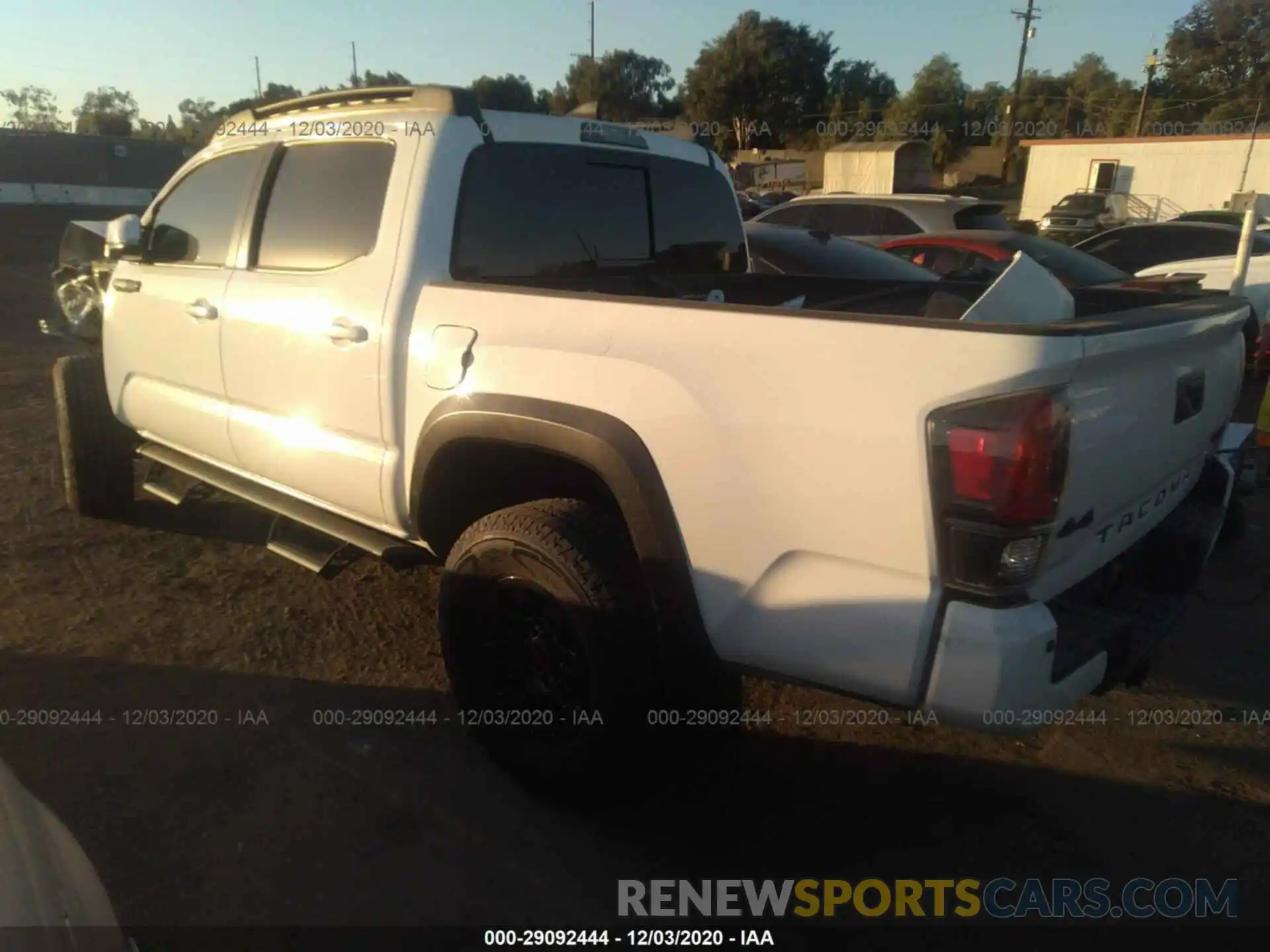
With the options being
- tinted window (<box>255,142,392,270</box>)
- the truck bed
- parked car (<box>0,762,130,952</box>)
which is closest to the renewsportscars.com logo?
parked car (<box>0,762,130,952</box>)

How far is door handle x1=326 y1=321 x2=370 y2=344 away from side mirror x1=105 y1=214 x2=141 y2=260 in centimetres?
182

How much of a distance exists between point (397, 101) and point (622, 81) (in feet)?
183

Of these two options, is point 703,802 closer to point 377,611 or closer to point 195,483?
point 377,611

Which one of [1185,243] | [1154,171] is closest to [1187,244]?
[1185,243]

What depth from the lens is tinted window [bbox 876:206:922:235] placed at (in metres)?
10.9

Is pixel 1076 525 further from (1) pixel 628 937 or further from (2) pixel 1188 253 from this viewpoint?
(2) pixel 1188 253

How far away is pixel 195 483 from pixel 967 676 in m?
3.71

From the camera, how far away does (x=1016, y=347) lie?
1838 mm

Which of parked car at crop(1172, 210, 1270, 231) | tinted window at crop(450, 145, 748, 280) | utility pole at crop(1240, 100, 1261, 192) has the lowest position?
parked car at crop(1172, 210, 1270, 231)

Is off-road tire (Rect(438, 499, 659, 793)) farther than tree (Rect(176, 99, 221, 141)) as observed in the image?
No

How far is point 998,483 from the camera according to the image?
6.14 ft

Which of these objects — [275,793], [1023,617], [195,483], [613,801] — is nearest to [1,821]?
[275,793]

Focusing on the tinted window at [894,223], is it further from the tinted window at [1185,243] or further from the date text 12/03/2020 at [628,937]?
the date text 12/03/2020 at [628,937]

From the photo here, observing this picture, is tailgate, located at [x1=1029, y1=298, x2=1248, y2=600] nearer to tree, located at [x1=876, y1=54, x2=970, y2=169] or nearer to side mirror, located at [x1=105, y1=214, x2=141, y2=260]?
side mirror, located at [x1=105, y1=214, x2=141, y2=260]
